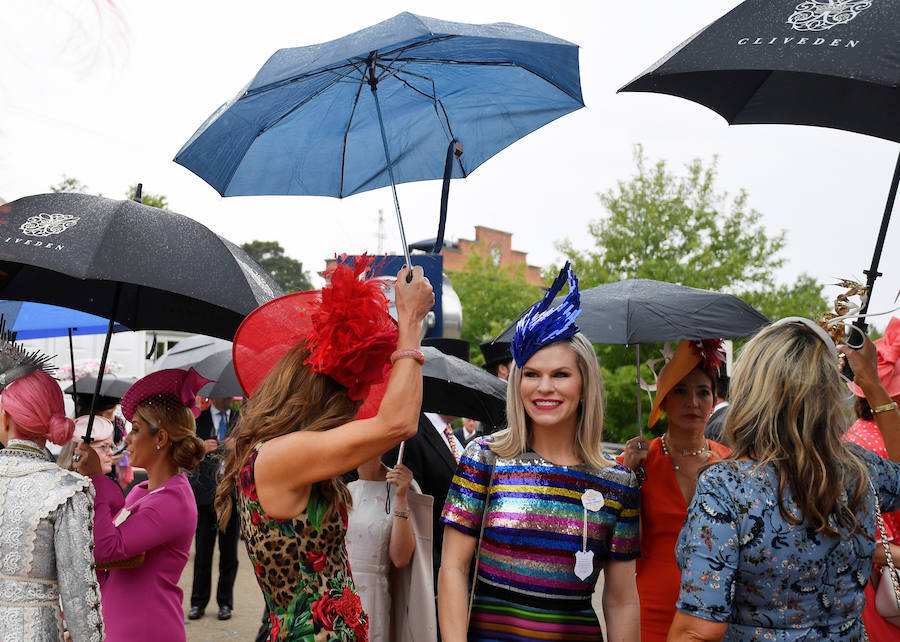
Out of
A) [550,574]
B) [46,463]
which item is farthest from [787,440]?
[46,463]

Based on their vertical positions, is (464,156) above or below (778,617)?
above

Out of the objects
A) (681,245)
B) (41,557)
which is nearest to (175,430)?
(41,557)

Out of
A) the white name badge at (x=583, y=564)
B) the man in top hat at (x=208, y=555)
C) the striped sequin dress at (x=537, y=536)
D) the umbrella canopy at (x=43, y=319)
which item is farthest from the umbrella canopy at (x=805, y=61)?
the man in top hat at (x=208, y=555)

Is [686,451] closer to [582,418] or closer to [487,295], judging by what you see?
[582,418]

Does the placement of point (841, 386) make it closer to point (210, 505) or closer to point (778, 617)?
point (778, 617)

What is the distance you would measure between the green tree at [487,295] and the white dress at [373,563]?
31292 millimetres

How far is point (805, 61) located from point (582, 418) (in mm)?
1273

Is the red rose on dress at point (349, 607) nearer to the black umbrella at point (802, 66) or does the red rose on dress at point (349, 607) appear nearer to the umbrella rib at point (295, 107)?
the black umbrella at point (802, 66)

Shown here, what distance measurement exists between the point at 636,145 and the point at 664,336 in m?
19.5

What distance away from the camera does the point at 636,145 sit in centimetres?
2167

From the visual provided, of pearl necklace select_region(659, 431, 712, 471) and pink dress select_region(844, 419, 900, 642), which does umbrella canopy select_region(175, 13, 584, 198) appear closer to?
pearl necklace select_region(659, 431, 712, 471)

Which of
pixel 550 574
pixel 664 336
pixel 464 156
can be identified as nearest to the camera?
pixel 550 574

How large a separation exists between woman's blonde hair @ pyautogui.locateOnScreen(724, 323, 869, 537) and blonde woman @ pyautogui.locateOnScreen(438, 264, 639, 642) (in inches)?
22.1

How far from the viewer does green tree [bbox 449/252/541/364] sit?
117 feet
